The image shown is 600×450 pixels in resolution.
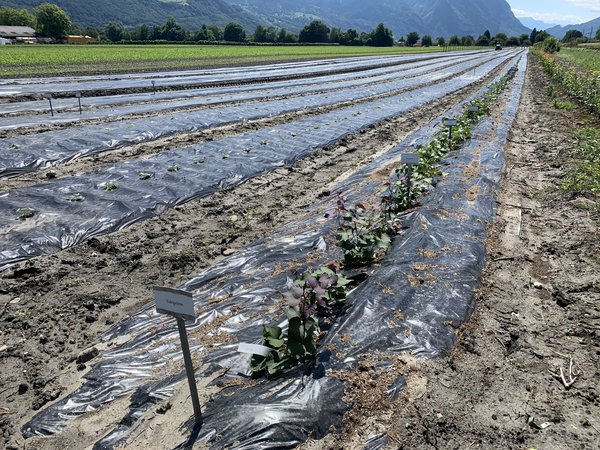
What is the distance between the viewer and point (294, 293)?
3.02m

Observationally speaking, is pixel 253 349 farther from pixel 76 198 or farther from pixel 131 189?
pixel 131 189

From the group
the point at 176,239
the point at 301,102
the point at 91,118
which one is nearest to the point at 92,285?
the point at 176,239

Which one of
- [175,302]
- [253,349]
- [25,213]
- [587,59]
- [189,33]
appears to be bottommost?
[25,213]

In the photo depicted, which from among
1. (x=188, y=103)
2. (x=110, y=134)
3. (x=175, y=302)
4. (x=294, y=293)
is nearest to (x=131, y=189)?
(x=110, y=134)

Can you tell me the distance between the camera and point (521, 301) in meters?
4.18

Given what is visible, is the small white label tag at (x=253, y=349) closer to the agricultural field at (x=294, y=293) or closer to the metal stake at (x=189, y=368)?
the agricultural field at (x=294, y=293)

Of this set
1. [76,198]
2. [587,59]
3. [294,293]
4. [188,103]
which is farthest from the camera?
[587,59]

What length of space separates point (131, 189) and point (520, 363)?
611cm

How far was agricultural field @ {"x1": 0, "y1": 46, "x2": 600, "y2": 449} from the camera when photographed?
110 inches

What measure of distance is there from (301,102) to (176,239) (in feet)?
39.7

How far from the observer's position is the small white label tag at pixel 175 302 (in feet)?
7.71

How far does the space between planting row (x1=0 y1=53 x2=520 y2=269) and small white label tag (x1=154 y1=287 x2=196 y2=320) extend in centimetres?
364

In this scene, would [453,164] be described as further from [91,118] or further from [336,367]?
[91,118]

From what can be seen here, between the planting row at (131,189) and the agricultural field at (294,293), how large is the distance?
0.04 metres
